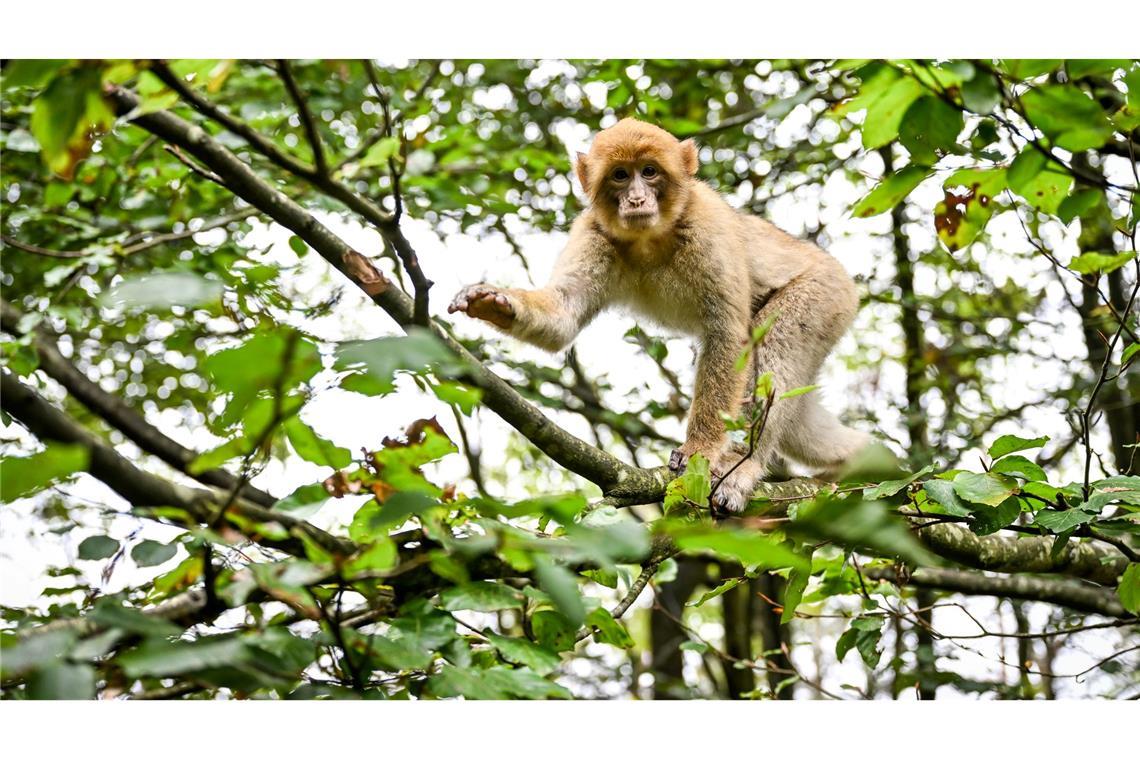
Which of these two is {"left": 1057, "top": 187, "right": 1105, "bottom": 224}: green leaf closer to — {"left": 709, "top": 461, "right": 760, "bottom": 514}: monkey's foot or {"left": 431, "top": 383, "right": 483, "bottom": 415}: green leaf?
{"left": 431, "top": 383, "right": 483, "bottom": 415}: green leaf

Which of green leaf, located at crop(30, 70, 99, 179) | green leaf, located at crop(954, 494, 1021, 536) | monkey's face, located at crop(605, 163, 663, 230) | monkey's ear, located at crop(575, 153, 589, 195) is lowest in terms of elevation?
green leaf, located at crop(954, 494, 1021, 536)

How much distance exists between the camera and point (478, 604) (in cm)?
230

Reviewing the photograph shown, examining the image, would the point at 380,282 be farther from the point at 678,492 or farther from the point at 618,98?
the point at 618,98

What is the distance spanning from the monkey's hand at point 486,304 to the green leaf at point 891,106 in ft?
6.62

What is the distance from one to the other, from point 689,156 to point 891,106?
10.8 feet

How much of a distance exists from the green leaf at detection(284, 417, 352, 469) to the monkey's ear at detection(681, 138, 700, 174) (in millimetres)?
3734

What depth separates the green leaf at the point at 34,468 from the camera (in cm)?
156

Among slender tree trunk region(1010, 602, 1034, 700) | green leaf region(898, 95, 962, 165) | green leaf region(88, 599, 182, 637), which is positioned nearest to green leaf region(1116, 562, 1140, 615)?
green leaf region(898, 95, 962, 165)

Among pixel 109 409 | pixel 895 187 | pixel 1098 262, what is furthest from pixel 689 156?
pixel 109 409

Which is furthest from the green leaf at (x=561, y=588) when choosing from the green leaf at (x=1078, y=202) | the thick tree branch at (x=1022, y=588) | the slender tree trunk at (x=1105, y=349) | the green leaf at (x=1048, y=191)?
the slender tree trunk at (x=1105, y=349)

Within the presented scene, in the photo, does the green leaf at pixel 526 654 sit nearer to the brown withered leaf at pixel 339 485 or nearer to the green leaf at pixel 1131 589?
the brown withered leaf at pixel 339 485

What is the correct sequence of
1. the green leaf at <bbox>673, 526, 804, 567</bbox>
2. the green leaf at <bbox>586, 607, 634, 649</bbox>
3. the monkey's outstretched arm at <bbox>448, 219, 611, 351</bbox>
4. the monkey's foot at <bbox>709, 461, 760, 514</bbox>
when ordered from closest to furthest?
the green leaf at <bbox>673, 526, 804, 567</bbox> → the green leaf at <bbox>586, 607, 634, 649</bbox> → the monkey's outstretched arm at <bbox>448, 219, 611, 351</bbox> → the monkey's foot at <bbox>709, 461, 760, 514</bbox>

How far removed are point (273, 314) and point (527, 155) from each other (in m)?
3.41

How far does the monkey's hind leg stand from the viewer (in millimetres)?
5809
